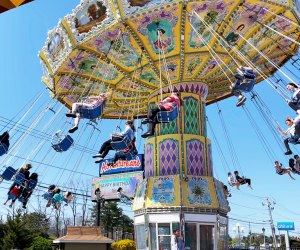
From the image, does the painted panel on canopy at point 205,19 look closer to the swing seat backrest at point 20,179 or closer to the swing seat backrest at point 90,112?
the swing seat backrest at point 90,112

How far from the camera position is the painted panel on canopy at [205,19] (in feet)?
37.4

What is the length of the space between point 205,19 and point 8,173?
323 inches

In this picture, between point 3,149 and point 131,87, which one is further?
point 131,87

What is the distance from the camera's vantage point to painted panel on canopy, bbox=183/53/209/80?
14062 mm

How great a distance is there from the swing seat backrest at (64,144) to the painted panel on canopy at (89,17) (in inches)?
130

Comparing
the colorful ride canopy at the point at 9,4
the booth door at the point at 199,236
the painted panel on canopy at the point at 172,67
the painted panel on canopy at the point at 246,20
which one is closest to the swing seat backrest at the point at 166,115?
the painted panel on canopy at the point at 172,67

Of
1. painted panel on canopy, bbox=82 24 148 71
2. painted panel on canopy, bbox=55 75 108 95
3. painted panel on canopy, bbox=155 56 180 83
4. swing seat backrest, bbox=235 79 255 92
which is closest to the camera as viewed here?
swing seat backrest, bbox=235 79 255 92

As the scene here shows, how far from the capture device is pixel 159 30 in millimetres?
12391

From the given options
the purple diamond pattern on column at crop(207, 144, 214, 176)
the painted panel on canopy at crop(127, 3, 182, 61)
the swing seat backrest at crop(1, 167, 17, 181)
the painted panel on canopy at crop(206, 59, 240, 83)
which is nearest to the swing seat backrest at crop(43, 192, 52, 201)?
the swing seat backrest at crop(1, 167, 17, 181)

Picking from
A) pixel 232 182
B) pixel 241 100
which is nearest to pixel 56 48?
pixel 241 100

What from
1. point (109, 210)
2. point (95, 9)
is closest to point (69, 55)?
point (95, 9)

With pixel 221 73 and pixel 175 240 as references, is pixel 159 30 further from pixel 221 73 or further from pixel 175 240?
pixel 175 240

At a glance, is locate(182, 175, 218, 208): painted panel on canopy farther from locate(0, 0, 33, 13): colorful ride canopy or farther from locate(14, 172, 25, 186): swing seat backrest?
locate(0, 0, 33, 13): colorful ride canopy

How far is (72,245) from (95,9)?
961 cm
